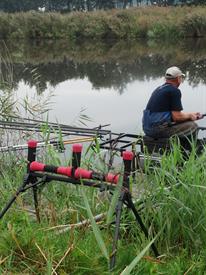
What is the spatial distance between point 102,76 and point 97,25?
40.1 feet

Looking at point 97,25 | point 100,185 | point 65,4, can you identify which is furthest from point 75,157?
point 65,4

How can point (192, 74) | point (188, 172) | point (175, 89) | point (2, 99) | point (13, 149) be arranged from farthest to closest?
1. point (192, 74)
2. point (2, 99)
3. point (175, 89)
4. point (13, 149)
5. point (188, 172)

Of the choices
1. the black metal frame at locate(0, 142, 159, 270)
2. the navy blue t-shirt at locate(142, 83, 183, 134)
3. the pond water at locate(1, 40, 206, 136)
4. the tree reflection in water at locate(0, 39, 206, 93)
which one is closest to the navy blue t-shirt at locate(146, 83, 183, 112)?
the navy blue t-shirt at locate(142, 83, 183, 134)

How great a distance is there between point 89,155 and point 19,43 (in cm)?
2270

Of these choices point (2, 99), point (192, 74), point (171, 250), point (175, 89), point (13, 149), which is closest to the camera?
point (171, 250)

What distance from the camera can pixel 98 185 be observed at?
260cm

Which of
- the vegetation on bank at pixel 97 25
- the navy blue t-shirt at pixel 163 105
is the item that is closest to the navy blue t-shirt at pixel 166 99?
the navy blue t-shirt at pixel 163 105

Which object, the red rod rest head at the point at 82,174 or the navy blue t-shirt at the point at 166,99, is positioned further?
the navy blue t-shirt at the point at 166,99

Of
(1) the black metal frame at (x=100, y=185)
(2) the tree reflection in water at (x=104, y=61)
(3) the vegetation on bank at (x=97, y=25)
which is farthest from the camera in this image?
(3) the vegetation on bank at (x=97, y=25)

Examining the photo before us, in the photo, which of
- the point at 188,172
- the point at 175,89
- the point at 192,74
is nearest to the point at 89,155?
the point at 188,172

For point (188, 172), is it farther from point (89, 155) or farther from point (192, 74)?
point (192, 74)

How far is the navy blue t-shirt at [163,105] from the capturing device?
5586 millimetres

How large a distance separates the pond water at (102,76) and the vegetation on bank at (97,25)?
152cm

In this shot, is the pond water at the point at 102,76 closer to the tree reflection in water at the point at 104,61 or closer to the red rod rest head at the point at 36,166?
the tree reflection in water at the point at 104,61
